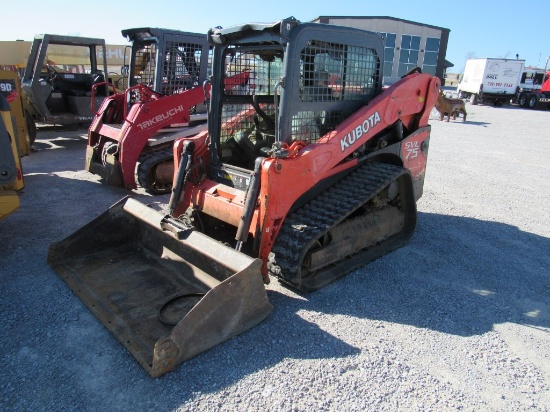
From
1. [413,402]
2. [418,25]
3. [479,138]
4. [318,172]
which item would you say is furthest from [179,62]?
[418,25]

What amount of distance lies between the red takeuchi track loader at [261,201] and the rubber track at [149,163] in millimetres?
2046

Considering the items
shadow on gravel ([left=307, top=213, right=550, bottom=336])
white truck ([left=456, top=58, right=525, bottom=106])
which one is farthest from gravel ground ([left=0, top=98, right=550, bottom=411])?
white truck ([left=456, top=58, right=525, bottom=106])

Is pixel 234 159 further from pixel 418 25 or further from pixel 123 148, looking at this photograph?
pixel 418 25

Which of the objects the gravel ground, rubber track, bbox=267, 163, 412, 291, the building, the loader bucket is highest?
the building

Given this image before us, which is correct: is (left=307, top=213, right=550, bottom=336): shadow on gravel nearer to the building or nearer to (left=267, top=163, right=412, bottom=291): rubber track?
(left=267, top=163, right=412, bottom=291): rubber track

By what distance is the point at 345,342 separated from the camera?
3100 mm

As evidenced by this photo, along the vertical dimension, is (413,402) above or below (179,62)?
below

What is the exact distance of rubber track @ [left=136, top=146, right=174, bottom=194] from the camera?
250 inches

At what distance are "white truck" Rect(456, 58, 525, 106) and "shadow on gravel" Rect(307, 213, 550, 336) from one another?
80.6 feet

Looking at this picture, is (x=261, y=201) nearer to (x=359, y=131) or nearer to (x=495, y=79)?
(x=359, y=131)

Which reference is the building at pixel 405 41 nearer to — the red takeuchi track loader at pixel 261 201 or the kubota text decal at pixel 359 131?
the red takeuchi track loader at pixel 261 201

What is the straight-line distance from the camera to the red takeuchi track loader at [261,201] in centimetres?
316

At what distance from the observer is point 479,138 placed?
44.2 feet

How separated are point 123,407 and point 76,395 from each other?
32cm
